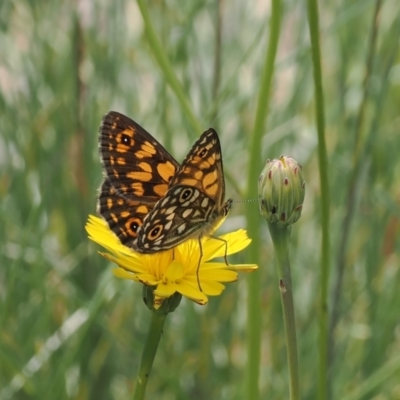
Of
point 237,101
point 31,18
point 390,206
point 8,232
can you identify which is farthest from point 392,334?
point 31,18

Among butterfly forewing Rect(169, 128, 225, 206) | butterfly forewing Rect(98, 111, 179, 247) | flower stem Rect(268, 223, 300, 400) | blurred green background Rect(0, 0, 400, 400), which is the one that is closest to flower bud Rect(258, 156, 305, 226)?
flower stem Rect(268, 223, 300, 400)

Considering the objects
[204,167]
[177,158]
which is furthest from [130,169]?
[177,158]

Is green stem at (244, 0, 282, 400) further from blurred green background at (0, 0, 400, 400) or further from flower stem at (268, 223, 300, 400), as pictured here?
blurred green background at (0, 0, 400, 400)

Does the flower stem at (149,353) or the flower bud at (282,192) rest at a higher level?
the flower bud at (282,192)

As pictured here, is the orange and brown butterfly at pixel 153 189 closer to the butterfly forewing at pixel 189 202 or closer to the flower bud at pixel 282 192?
the butterfly forewing at pixel 189 202

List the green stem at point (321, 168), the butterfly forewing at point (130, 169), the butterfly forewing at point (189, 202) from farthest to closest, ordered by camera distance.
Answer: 1. the butterfly forewing at point (130, 169)
2. the butterfly forewing at point (189, 202)
3. the green stem at point (321, 168)

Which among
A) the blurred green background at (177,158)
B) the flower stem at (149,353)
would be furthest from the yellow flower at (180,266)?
the blurred green background at (177,158)
